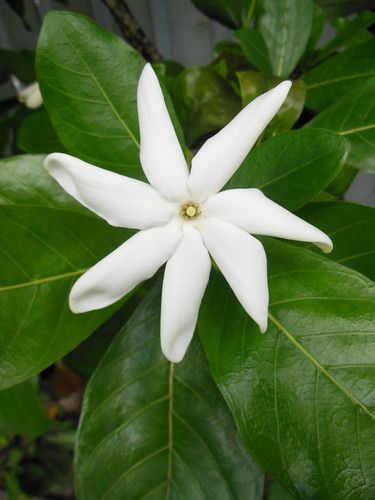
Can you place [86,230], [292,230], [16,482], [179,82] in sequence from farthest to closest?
1. [16,482]
2. [179,82]
3. [86,230]
4. [292,230]

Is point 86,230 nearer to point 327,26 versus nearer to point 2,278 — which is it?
point 2,278

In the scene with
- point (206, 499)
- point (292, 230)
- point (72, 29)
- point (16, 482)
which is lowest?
point (16, 482)

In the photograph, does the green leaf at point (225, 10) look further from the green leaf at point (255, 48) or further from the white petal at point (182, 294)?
the white petal at point (182, 294)

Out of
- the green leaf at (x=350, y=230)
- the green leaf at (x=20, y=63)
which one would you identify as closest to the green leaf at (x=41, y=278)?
the green leaf at (x=350, y=230)

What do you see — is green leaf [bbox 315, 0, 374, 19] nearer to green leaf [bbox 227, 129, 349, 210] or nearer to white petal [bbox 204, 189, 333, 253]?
green leaf [bbox 227, 129, 349, 210]

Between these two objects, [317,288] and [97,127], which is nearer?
[317,288]

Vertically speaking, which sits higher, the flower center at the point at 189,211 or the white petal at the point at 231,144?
the white petal at the point at 231,144

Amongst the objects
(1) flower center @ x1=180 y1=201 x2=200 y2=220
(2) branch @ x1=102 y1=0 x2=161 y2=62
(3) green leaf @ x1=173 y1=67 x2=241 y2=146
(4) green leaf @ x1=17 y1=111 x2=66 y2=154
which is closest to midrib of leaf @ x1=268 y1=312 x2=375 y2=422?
(1) flower center @ x1=180 y1=201 x2=200 y2=220

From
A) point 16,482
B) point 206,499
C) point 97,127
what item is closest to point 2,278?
point 97,127
